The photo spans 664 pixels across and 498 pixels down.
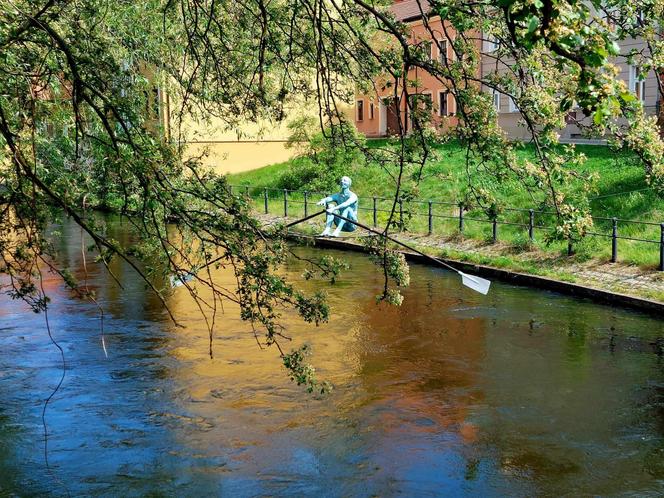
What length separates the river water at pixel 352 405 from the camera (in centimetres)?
935

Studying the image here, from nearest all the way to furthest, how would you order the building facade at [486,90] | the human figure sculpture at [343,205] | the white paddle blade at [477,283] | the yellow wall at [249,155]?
the white paddle blade at [477,283], the human figure sculpture at [343,205], the building facade at [486,90], the yellow wall at [249,155]

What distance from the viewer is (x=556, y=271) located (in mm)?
19703

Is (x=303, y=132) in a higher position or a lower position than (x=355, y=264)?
higher

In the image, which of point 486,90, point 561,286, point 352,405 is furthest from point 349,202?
point 352,405

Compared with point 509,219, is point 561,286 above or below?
below

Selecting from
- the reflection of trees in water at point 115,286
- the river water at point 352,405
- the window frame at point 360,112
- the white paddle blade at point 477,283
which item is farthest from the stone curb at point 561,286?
the window frame at point 360,112

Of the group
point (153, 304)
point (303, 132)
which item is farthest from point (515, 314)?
point (303, 132)

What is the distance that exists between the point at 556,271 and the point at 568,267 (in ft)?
1.18

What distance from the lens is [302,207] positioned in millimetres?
32656

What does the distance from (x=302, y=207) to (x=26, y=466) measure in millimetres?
23314

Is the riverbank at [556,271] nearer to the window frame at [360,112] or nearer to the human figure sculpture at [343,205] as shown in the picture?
the human figure sculpture at [343,205]

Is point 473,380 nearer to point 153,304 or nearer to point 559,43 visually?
point 153,304

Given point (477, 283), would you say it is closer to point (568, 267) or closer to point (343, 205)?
point (568, 267)

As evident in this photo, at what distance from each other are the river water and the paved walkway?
80 centimetres
